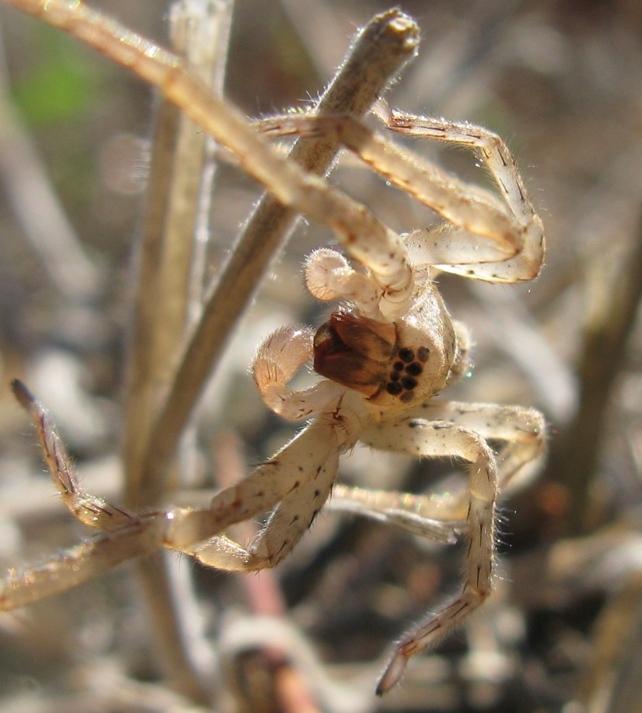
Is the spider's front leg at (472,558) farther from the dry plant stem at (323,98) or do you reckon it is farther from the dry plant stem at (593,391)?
the dry plant stem at (593,391)

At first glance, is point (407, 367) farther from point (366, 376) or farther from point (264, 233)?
point (264, 233)

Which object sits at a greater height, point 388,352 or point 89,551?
point 388,352

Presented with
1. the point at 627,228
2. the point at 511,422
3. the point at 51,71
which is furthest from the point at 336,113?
the point at 51,71

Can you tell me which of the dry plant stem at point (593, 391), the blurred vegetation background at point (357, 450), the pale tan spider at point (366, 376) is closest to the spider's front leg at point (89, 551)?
the pale tan spider at point (366, 376)

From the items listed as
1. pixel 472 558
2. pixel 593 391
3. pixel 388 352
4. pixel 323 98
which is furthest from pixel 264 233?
pixel 593 391

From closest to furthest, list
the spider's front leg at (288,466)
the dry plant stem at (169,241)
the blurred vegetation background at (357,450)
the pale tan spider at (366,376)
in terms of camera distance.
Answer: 1. the pale tan spider at (366,376)
2. the spider's front leg at (288,466)
3. the dry plant stem at (169,241)
4. the blurred vegetation background at (357,450)

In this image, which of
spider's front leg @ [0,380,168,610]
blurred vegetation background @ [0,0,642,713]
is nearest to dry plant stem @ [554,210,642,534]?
blurred vegetation background @ [0,0,642,713]

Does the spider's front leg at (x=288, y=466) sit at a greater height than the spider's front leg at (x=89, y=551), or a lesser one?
greater
